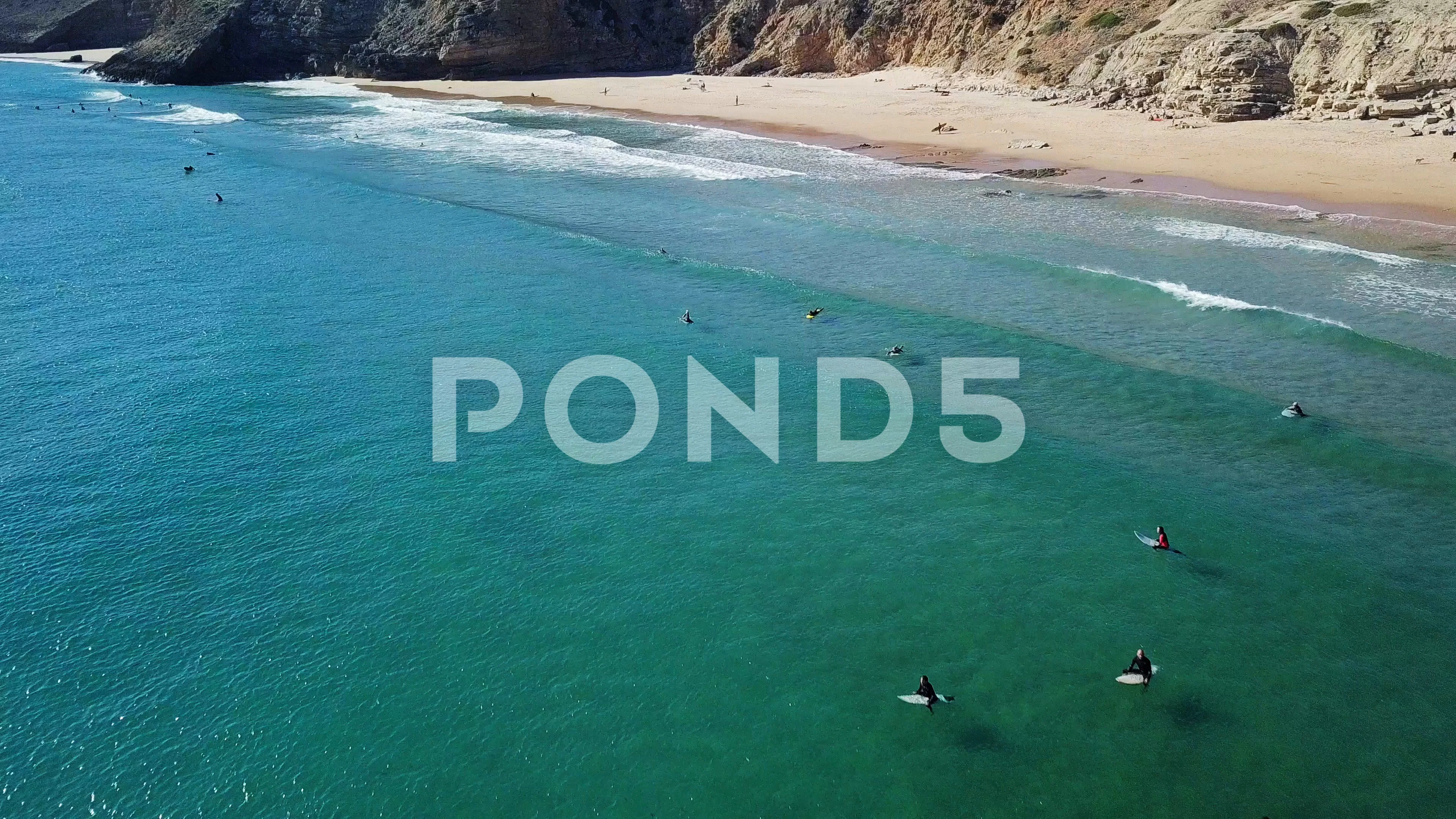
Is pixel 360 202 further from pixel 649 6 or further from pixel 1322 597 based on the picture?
pixel 649 6

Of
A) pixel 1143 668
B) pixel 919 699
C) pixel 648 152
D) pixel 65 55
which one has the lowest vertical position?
pixel 919 699

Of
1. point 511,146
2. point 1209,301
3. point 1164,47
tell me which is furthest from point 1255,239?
point 511,146

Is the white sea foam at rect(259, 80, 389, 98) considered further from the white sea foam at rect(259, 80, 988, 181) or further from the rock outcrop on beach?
the white sea foam at rect(259, 80, 988, 181)

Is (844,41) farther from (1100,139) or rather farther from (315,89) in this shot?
(315,89)

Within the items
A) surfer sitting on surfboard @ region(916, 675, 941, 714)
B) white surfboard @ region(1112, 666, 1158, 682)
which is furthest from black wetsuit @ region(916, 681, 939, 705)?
white surfboard @ region(1112, 666, 1158, 682)

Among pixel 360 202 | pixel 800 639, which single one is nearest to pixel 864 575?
pixel 800 639

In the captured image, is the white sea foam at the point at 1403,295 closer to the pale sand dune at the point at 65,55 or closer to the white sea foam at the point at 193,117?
the white sea foam at the point at 193,117

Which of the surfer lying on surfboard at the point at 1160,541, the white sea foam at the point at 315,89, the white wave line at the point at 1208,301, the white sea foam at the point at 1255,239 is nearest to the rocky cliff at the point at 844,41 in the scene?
the white sea foam at the point at 315,89

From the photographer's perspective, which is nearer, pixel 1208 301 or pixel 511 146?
pixel 1208 301
